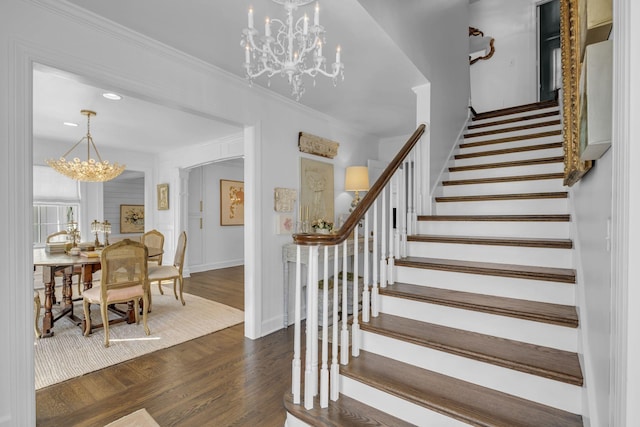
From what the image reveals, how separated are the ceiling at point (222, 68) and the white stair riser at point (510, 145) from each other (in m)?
0.86

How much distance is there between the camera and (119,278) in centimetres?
311

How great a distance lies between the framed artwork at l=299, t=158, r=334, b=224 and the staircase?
1.62 meters

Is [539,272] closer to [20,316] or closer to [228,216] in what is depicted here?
[20,316]

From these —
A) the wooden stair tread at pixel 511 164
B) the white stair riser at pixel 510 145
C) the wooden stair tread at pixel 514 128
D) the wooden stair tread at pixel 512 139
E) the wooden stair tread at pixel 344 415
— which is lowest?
the wooden stair tread at pixel 344 415

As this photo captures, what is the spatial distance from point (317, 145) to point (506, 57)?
4.03 m

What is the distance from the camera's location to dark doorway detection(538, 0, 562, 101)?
5121 mm

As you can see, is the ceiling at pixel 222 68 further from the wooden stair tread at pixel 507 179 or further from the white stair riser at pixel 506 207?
the white stair riser at pixel 506 207

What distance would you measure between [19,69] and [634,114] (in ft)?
8.71

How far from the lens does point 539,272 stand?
73.0 inches

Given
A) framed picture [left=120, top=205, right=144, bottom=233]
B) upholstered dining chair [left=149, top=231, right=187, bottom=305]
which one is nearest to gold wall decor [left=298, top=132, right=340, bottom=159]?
upholstered dining chair [left=149, top=231, right=187, bottom=305]

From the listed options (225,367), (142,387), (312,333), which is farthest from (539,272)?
(142,387)

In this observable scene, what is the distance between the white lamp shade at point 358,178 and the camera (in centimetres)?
461

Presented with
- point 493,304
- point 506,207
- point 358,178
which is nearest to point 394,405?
point 493,304

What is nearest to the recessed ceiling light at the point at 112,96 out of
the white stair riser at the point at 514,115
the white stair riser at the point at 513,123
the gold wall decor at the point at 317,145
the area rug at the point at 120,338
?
the gold wall decor at the point at 317,145
